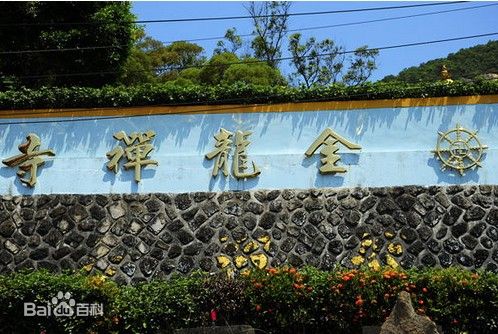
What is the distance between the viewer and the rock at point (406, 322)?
8.54m

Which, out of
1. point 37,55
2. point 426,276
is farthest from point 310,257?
point 37,55

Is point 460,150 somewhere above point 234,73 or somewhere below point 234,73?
below

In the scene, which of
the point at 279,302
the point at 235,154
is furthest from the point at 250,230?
the point at 279,302

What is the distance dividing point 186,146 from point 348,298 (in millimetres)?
4623

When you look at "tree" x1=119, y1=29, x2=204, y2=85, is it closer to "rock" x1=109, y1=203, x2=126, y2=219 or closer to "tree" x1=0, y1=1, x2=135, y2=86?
"tree" x1=0, y1=1, x2=135, y2=86

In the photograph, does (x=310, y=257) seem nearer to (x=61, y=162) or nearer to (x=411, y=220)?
(x=411, y=220)

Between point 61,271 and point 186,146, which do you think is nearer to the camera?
point 61,271

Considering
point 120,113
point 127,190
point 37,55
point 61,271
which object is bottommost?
point 61,271

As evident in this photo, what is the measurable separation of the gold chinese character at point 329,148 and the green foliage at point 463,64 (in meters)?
11.8

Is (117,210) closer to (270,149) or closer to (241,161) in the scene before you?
(241,161)

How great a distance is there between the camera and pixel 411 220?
12945 millimetres

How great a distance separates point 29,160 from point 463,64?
16922 millimetres

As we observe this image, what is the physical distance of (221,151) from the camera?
13.5 meters
